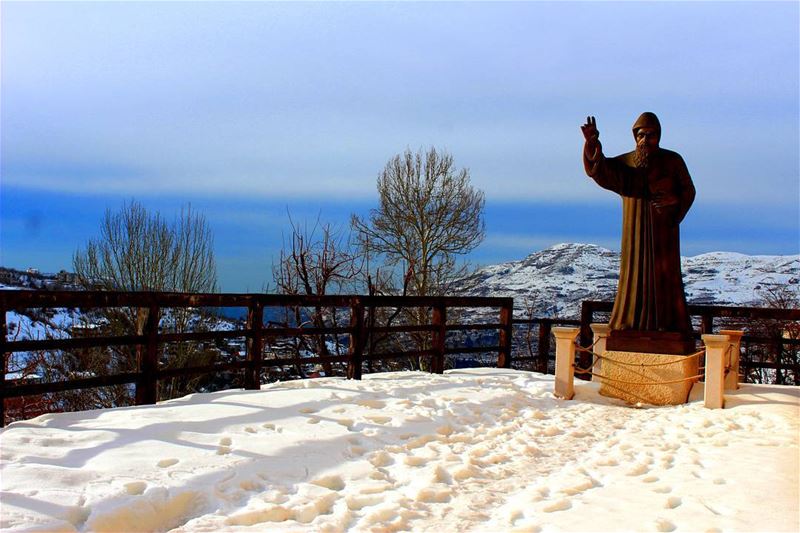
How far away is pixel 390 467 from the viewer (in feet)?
14.2

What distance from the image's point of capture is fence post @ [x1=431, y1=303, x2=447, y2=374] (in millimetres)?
8875

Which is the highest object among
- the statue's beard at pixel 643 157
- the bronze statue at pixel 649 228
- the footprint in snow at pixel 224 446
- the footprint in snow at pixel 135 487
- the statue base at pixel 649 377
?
the statue's beard at pixel 643 157

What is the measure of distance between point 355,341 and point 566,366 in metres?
2.45

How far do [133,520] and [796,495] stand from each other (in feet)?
11.8

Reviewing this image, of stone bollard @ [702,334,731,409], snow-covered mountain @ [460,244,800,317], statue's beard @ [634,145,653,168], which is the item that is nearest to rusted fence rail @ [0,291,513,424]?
statue's beard @ [634,145,653,168]

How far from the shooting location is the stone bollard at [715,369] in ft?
21.3

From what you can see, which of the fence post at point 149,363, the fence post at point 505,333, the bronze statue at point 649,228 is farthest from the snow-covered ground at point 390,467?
the fence post at point 505,333

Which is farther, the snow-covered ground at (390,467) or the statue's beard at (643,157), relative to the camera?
the statue's beard at (643,157)

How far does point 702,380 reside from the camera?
7.59 metres

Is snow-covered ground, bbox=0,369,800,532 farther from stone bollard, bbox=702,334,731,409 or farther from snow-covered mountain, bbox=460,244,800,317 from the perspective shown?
snow-covered mountain, bbox=460,244,800,317

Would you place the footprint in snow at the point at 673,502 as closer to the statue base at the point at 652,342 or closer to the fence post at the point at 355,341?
the statue base at the point at 652,342

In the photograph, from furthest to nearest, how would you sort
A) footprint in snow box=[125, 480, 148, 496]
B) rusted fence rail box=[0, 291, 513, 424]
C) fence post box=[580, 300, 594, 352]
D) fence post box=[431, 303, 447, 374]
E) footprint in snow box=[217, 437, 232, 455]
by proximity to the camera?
fence post box=[580, 300, 594, 352] < fence post box=[431, 303, 447, 374] < rusted fence rail box=[0, 291, 513, 424] < footprint in snow box=[217, 437, 232, 455] < footprint in snow box=[125, 480, 148, 496]

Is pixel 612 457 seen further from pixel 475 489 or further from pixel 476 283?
pixel 476 283

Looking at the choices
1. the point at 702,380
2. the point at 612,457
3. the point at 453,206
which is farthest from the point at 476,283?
the point at 612,457
